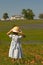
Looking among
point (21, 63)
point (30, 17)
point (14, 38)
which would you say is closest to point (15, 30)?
point (14, 38)

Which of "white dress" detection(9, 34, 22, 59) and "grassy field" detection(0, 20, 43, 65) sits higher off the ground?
"white dress" detection(9, 34, 22, 59)

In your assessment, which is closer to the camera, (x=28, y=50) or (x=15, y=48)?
(x=15, y=48)

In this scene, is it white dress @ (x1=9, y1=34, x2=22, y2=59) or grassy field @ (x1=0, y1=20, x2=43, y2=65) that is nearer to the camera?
white dress @ (x1=9, y1=34, x2=22, y2=59)

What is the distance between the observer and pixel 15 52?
10.6m

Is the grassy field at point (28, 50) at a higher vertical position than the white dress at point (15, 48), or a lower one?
lower

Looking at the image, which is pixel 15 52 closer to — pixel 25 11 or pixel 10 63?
pixel 10 63

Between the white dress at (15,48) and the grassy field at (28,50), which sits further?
the grassy field at (28,50)

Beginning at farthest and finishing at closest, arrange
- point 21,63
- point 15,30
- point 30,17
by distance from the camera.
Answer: point 30,17, point 21,63, point 15,30

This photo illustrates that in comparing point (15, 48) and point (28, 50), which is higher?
point (15, 48)

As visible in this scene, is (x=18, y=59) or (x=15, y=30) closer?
(x=15, y=30)

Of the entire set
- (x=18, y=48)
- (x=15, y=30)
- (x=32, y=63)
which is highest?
(x=15, y=30)

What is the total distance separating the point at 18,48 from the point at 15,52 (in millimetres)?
194

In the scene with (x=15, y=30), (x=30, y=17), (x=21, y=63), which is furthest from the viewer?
(x=30, y=17)

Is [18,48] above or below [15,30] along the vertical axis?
below
